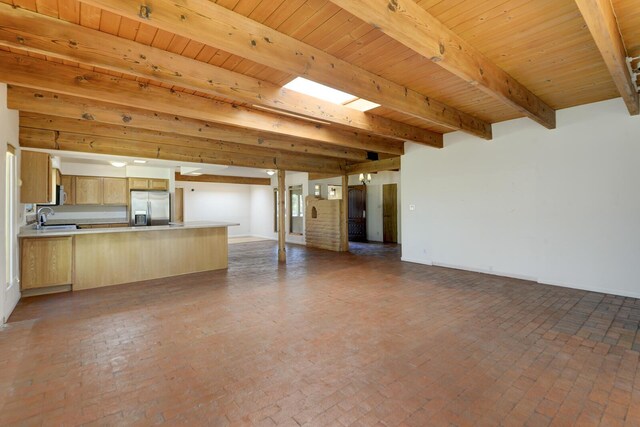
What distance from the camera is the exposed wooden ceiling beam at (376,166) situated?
24.4 feet

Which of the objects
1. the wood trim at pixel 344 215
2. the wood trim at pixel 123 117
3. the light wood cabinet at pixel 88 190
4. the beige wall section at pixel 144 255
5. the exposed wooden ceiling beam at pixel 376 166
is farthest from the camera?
the wood trim at pixel 344 215

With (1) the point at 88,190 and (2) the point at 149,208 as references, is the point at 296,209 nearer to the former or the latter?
(2) the point at 149,208

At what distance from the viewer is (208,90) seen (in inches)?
118

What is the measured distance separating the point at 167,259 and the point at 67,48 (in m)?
4.13

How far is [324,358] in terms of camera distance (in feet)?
8.31

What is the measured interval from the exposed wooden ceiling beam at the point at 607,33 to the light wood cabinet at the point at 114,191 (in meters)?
8.92

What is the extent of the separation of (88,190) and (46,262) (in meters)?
3.58

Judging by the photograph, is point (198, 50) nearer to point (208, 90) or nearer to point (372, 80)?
point (208, 90)

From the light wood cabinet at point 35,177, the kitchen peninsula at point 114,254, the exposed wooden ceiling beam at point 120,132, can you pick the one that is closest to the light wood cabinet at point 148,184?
the exposed wooden ceiling beam at point 120,132

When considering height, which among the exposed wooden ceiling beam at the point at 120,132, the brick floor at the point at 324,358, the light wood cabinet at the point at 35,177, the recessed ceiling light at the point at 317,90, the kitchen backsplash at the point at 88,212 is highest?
the recessed ceiling light at the point at 317,90

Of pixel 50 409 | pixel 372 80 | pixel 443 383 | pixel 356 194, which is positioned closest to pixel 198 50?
pixel 372 80

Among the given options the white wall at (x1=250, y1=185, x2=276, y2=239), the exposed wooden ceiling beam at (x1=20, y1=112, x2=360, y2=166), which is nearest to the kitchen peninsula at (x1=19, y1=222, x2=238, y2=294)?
the exposed wooden ceiling beam at (x1=20, y1=112, x2=360, y2=166)

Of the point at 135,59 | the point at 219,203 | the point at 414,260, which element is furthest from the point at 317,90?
the point at 219,203

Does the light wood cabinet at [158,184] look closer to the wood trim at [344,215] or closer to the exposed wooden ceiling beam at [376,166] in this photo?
the wood trim at [344,215]
